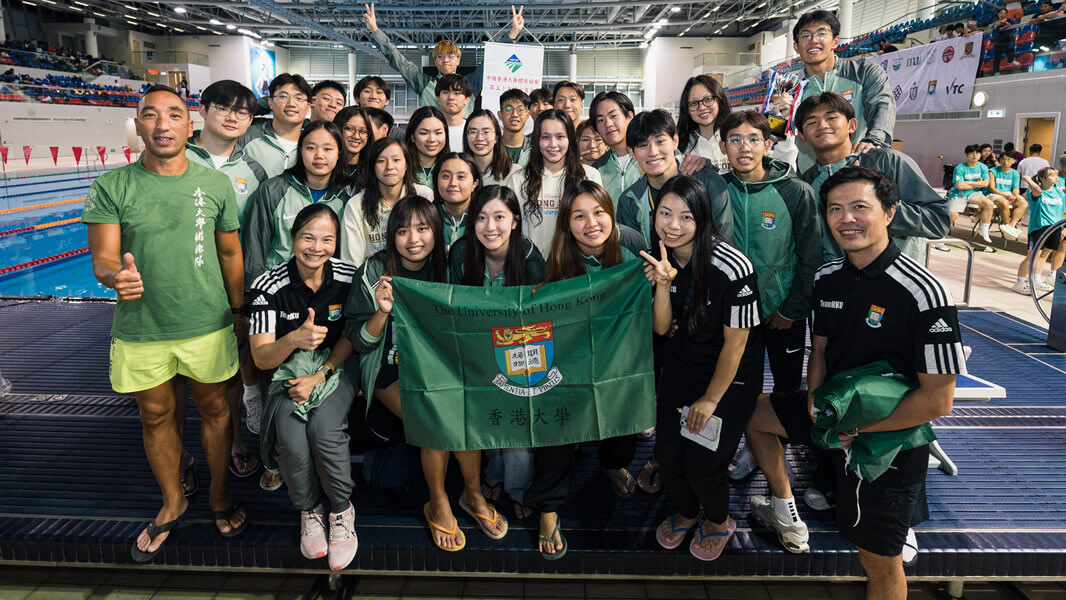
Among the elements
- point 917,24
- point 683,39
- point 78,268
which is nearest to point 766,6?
point 683,39

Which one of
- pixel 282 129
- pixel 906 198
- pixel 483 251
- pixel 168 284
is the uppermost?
pixel 282 129

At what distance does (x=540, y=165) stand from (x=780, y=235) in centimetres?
127

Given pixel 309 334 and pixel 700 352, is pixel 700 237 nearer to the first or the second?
pixel 700 352

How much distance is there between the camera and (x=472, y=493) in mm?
2787

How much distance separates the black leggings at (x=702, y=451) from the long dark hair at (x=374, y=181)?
159 cm

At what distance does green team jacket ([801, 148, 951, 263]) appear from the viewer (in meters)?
2.84

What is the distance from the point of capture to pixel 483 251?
109 inches

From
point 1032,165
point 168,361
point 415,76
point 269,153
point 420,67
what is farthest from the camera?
point 1032,165

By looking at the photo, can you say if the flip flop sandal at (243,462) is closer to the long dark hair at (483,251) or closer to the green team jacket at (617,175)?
the long dark hair at (483,251)

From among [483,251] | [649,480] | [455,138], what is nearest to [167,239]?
[483,251]

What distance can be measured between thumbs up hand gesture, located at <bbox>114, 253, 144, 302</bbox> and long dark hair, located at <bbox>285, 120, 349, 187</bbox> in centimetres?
104

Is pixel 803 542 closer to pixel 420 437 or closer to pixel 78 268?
pixel 420 437

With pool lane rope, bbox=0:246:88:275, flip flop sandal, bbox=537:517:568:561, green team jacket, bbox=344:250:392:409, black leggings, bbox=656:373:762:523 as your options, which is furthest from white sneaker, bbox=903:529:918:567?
pool lane rope, bbox=0:246:88:275

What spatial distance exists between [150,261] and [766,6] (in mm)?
29499
